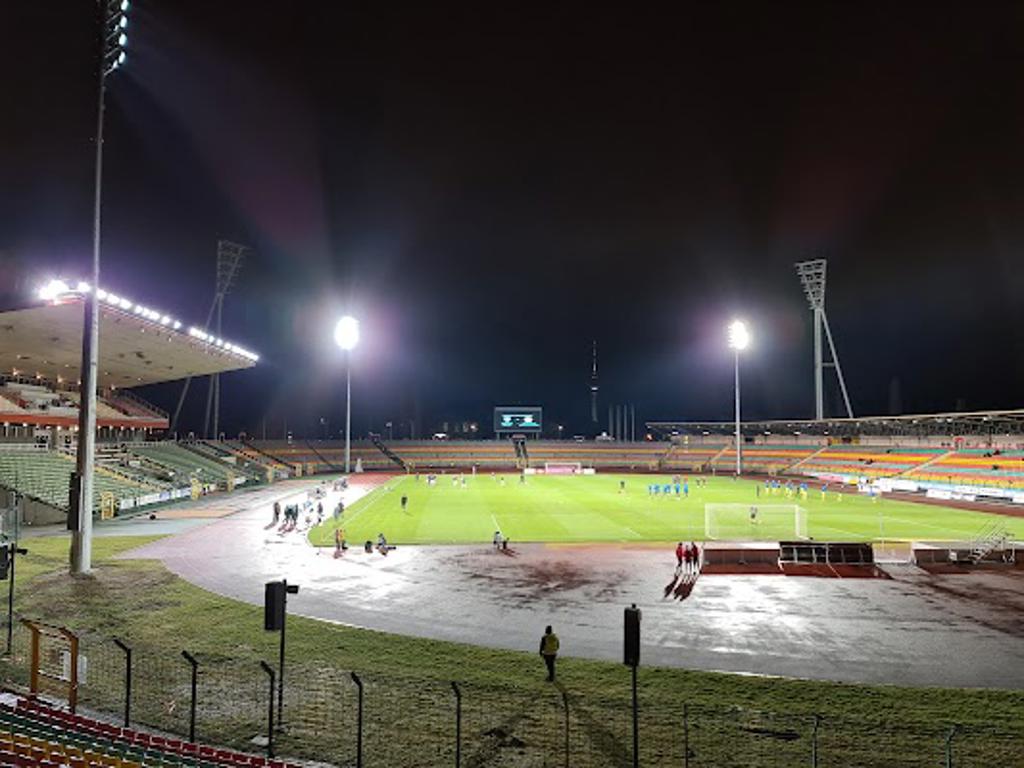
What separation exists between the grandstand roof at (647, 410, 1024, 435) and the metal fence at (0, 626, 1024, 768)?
48940 mm

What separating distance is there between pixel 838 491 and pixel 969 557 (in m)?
36.0

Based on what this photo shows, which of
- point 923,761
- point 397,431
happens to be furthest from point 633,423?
point 923,761

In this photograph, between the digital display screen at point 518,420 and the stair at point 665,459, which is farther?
the digital display screen at point 518,420

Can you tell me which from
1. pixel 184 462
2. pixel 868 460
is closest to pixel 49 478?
pixel 184 462

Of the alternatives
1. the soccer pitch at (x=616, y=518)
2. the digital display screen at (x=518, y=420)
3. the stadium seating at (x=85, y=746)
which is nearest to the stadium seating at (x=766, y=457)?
the soccer pitch at (x=616, y=518)

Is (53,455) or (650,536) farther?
(53,455)

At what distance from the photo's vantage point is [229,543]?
3030 centimetres

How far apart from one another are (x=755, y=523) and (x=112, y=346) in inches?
1731

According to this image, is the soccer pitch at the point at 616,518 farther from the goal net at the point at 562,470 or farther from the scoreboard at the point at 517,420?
the scoreboard at the point at 517,420

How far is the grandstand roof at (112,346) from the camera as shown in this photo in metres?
35.7

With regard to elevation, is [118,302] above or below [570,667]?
above

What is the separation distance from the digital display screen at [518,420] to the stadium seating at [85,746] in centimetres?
9665

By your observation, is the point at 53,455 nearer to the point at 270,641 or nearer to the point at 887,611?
the point at 270,641

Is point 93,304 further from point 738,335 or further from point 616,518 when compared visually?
point 738,335
